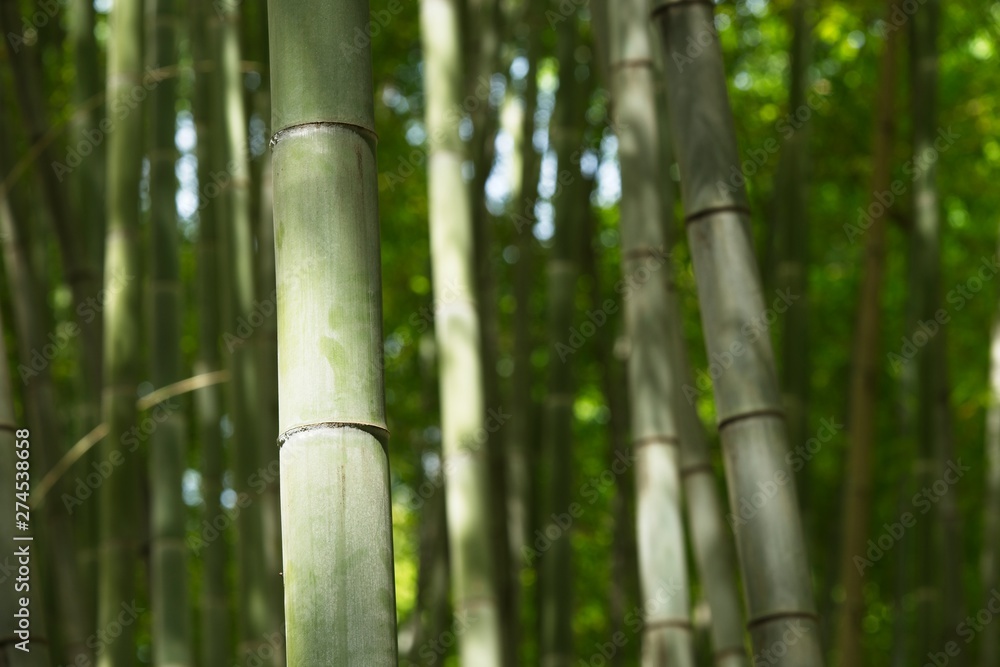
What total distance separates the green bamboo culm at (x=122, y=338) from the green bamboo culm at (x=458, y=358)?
A: 866mm

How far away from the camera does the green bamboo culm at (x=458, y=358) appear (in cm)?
265

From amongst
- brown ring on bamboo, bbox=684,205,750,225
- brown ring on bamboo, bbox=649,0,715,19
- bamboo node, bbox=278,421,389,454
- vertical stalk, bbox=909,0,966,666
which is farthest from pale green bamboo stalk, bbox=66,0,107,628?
→ vertical stalk, bbox=909,0,966,666

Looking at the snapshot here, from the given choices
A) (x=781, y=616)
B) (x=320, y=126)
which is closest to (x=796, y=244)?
(x=781, y=616)

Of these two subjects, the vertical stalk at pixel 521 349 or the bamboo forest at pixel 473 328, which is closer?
the bamboo forest at pixel 473 328

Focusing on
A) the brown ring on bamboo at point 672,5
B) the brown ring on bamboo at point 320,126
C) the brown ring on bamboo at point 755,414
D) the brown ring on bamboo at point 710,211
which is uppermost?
the brown ring on bamboo at point 672,5

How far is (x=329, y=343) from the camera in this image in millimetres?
1386

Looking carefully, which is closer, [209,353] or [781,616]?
[781,616]

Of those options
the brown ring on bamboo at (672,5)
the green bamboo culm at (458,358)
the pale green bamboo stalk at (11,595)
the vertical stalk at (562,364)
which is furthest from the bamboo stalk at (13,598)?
the vertical stalk at (562,364)

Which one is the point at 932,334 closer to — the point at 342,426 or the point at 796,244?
the point at 796,244

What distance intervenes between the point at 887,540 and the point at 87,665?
4823 mm

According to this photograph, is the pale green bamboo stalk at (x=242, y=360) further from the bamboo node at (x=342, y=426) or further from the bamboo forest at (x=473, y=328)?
the bamboo node at (x=342, y=426)

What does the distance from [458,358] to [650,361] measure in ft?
1.43

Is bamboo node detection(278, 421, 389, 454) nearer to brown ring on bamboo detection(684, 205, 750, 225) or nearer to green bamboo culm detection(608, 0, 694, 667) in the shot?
brown ring on bamboo detection(684, 205, 750, 225)

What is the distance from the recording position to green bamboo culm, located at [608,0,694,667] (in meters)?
2.75
